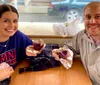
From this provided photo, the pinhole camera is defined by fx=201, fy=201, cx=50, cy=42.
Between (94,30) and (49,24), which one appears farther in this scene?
(49,24)

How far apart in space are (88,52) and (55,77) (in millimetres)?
340

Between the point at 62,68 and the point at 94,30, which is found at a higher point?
the point at 94,30

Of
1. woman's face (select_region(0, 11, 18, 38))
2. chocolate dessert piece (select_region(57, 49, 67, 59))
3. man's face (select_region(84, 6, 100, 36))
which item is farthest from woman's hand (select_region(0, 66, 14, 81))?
man's face (select_region(84, 6, 100, 36))

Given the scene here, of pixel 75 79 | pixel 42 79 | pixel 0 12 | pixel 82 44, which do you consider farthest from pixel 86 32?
pixel 0 12

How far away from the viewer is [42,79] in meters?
1.32

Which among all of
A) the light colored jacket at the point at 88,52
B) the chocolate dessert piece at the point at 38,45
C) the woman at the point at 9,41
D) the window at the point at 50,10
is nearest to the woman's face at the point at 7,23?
the woman at the point at 9,41

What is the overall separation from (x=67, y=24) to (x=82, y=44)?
35 cm

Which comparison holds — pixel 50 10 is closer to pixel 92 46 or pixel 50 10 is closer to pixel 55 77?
pixel 92 46

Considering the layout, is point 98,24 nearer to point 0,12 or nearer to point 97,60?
point 97,60

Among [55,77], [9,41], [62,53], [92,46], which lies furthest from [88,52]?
[9,41]

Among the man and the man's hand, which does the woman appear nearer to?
the man's hand

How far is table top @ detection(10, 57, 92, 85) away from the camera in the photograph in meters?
1.29

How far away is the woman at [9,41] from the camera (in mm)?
1410

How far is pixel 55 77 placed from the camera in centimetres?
135
